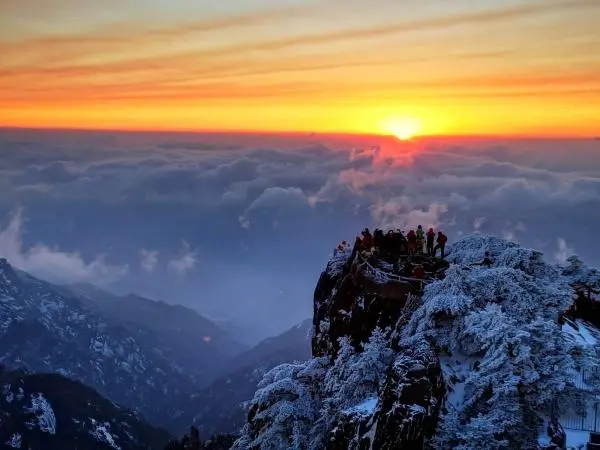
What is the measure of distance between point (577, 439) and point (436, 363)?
30.8 ft

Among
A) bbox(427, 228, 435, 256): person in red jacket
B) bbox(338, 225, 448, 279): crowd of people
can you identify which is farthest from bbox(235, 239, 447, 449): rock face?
bbox(427, 228, 435, 256): person in red jacket

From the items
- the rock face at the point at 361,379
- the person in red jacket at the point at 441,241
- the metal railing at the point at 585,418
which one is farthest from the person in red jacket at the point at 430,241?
the metal railing at the point at 585,418

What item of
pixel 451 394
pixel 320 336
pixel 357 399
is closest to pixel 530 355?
pixel 451 394

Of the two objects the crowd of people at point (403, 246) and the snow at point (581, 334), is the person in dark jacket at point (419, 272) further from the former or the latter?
the snow at point (581, 334)

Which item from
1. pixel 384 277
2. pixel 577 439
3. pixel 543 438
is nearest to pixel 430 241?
pixel 384 277

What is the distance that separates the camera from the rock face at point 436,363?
134 ft

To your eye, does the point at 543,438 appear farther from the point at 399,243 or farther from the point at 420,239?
the point at 399,243

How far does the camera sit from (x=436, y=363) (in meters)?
43.7

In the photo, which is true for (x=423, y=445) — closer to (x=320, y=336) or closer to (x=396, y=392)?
(x=396, y=392)

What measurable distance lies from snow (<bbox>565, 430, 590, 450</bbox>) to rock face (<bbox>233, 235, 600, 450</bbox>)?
0.81 metres

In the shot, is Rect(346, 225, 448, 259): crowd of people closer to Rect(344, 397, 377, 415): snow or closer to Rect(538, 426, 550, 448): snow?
Rect(344, 397, 377, 415): snow

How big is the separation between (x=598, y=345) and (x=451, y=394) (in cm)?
1146

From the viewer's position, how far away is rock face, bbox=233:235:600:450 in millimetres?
40906

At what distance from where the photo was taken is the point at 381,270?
192 feet
